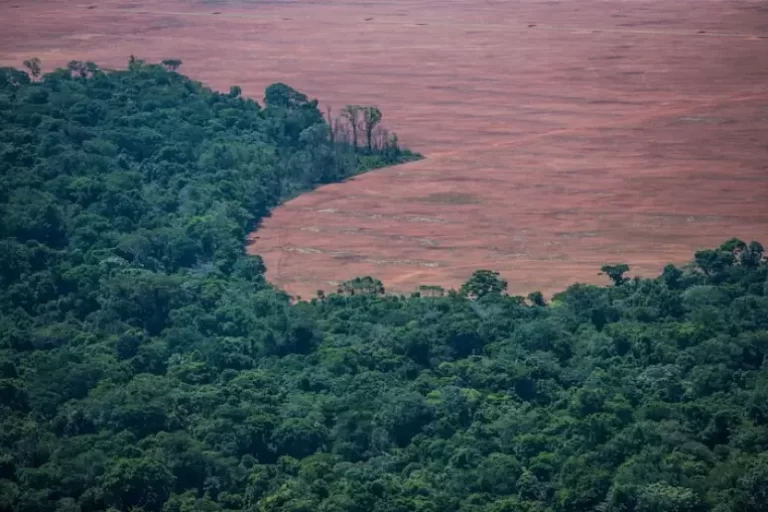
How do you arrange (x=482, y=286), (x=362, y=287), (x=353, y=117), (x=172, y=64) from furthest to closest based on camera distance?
(x=172, y=64), (x=353, y=117), (x=362, y=287), (x=482, y=286)

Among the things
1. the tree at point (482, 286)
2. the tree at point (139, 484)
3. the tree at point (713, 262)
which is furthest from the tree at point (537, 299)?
the tree at point (139, 484)

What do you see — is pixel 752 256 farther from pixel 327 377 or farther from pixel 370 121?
pixel 370 121

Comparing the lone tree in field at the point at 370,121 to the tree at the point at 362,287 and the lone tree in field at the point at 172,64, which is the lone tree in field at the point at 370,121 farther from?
the tree at the point at 362,287

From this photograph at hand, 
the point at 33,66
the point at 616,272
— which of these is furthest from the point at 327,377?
the point at 33,66

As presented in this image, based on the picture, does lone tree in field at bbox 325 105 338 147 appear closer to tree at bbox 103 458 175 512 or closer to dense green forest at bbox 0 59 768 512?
dense green forest at bbox 0 59 768 512

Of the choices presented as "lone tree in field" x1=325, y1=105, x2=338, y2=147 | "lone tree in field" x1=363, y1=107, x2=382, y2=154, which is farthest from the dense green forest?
"lone tree in field" x1=363, y1=107, x2=382, y2=154

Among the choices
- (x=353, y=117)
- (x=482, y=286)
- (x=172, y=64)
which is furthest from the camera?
(x=172, y=64)
